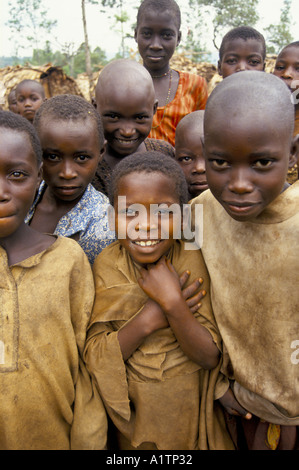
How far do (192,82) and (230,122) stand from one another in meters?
2.06

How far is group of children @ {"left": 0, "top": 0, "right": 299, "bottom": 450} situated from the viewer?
117 cm

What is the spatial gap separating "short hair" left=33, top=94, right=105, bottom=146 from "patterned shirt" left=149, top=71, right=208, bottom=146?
1.12 meters

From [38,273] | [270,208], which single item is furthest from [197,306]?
[38,273]

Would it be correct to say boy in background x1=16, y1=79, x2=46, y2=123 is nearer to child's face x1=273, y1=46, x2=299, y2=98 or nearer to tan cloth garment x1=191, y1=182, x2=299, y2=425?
child's face x1=273, y1=46, x2=299, y2=98

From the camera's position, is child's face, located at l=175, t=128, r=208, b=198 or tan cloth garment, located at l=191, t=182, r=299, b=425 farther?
child's face, located at l=175, t=128, r=208, b=198

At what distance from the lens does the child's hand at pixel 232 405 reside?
4.94 ft

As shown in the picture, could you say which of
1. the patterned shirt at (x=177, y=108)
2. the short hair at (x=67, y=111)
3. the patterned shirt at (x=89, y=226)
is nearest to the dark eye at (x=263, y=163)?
the patterned shirt at (x=89, y=226)

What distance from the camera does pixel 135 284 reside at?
151cm

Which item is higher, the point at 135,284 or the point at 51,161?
the point at 51,161

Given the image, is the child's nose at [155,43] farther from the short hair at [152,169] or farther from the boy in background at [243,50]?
the short hair at [152,169]

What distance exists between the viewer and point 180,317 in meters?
1.40

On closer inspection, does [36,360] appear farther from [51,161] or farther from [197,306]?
[51,161]

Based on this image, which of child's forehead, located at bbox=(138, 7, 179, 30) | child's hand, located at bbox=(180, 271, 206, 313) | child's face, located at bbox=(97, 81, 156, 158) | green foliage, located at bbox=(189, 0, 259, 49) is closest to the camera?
child's hand, located at bbox=(180, 271, 206, 313)

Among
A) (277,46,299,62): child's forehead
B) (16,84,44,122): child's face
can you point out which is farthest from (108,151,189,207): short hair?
(16,84,44,122): child's face
